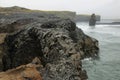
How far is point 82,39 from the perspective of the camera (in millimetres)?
29328

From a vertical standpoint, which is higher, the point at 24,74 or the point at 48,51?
the point at 48,51

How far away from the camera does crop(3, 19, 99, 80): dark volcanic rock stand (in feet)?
42.4

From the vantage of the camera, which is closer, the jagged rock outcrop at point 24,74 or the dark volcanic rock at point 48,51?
the jagged rock outcrop at point 24,74

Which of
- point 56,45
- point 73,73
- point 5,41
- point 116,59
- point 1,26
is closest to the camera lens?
point 73,73

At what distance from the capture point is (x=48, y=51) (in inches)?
626

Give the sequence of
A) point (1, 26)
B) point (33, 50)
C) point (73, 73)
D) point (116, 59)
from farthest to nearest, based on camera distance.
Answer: point (116, 59) < point (1, 26) < point (33, 50) < point (73, 73)

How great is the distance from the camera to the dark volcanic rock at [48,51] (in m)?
12.9

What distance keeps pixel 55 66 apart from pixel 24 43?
6297 millimetres

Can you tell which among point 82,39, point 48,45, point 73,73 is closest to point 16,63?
point 48,45

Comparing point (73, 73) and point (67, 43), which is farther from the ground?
point (67, 43)

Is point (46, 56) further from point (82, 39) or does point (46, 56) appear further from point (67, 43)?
point (82, 39)

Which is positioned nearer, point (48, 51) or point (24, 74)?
point (24, 74)

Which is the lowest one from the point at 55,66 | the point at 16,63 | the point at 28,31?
the point at 16,63

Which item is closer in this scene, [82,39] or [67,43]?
[67,43]
